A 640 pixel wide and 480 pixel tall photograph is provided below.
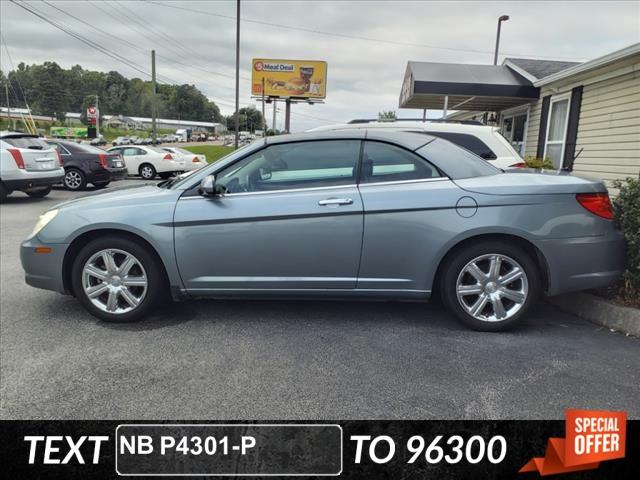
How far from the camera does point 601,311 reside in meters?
3.99

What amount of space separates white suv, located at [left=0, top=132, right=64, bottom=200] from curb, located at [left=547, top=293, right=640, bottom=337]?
35.7 ft

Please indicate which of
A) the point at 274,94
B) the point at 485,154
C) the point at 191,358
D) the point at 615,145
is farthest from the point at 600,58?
the point at 274,94

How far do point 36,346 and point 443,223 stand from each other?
311 cm

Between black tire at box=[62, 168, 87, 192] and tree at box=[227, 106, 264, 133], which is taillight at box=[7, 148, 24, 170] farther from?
tree at box=[227, 106, 264, 133]

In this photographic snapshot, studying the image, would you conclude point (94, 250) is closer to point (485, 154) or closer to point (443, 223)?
point (443, 223)

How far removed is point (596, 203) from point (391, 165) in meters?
1.58

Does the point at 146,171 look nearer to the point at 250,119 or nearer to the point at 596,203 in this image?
the point at 596,203

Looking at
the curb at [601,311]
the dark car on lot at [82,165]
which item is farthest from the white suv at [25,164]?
the curb at [601,311]

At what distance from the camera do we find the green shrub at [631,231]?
12.5ft

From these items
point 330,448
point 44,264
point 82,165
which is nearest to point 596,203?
point 330,448

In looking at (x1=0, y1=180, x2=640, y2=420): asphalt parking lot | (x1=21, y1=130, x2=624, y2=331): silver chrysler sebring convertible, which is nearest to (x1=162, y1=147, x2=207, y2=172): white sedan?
(x1=0, y1=180, x2=640, y2=420): asphalt parking lot

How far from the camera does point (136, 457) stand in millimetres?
2262

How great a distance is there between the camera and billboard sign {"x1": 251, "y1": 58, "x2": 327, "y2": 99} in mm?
36438

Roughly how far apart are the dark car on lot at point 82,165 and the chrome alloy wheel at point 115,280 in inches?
436
